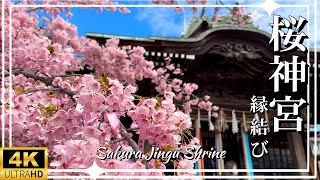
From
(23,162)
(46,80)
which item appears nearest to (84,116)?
(23,162)

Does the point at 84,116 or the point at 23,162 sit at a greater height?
the point at 84,116

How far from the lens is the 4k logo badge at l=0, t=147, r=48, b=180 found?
383 centimetres

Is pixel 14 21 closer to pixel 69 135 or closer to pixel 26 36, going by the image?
pixel 26 36

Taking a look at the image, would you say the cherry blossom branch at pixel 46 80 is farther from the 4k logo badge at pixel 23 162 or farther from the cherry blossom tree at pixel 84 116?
the 4k logo badge at pixel 23 162

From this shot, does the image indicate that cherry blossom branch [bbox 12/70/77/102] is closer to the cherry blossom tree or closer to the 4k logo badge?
the cherry blossom tree

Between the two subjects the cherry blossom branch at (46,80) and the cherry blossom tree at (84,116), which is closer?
the cherry blossom tree at (84,116)

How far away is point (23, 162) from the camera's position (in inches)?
154

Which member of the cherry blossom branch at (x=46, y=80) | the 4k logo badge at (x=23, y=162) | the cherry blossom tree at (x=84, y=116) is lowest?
the 4k logo badge at (x=23, y=162)

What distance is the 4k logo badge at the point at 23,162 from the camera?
383 cm

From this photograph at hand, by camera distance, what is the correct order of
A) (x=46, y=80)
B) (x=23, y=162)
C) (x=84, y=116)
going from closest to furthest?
1. (x=84, y=116)
2. (x=23, y=162)
3. (x=46, y=80)

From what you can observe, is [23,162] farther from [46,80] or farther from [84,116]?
[46,80]

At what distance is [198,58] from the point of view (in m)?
9.55

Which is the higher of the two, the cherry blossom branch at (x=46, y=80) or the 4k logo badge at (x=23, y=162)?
the cherry blossom branch at (x=46, y=80)

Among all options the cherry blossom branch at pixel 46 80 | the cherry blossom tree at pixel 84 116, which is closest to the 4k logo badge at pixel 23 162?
the cherry blossom tree at pixel 84 116
